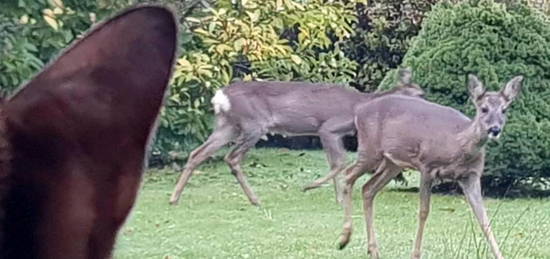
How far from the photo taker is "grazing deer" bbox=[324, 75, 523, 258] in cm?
1006

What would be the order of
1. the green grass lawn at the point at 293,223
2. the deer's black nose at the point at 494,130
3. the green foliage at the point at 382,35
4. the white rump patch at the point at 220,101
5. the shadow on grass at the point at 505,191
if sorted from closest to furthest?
the green grass lawn at the point at 293,223, the deer's black nose at the point at 494,130, the shadow on grass at the point at 505,191, the white rump patch at the point at 220,101, the green foliage at the point at 382,35

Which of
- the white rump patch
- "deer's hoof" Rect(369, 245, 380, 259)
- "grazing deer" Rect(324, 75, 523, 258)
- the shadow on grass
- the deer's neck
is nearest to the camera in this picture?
"deer's hoof" Rect(369, 245, 380, 259)

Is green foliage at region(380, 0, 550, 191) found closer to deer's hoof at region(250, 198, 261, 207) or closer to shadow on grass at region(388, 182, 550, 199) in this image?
shadow on grass at region(388, 182, 550, 199)

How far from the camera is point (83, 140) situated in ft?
2.35

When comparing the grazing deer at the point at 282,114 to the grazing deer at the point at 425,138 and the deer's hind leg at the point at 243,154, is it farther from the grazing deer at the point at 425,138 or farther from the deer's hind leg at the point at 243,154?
the grazing deer at the point at 425,138

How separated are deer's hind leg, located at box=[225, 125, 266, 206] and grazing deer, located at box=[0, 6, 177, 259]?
450 inches

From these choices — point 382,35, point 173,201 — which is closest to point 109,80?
point 173,201

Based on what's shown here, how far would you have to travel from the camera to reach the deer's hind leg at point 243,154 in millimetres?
12320

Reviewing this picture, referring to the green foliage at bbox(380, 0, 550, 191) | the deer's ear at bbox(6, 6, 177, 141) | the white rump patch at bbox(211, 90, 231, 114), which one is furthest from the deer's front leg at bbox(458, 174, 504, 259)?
the deer's ear at bbox(6, 6, 177, 141)

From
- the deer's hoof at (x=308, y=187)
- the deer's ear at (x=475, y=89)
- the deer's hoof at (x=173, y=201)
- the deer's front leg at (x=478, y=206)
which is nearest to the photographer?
the deer's front leg at (x=478, y=206)

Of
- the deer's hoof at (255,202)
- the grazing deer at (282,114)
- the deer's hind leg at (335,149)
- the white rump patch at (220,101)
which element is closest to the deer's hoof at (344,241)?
the deer's hoof at (255,202)

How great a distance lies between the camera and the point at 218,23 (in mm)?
11766

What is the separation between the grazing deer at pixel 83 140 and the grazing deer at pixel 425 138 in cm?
895

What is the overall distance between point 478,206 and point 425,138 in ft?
4.61
